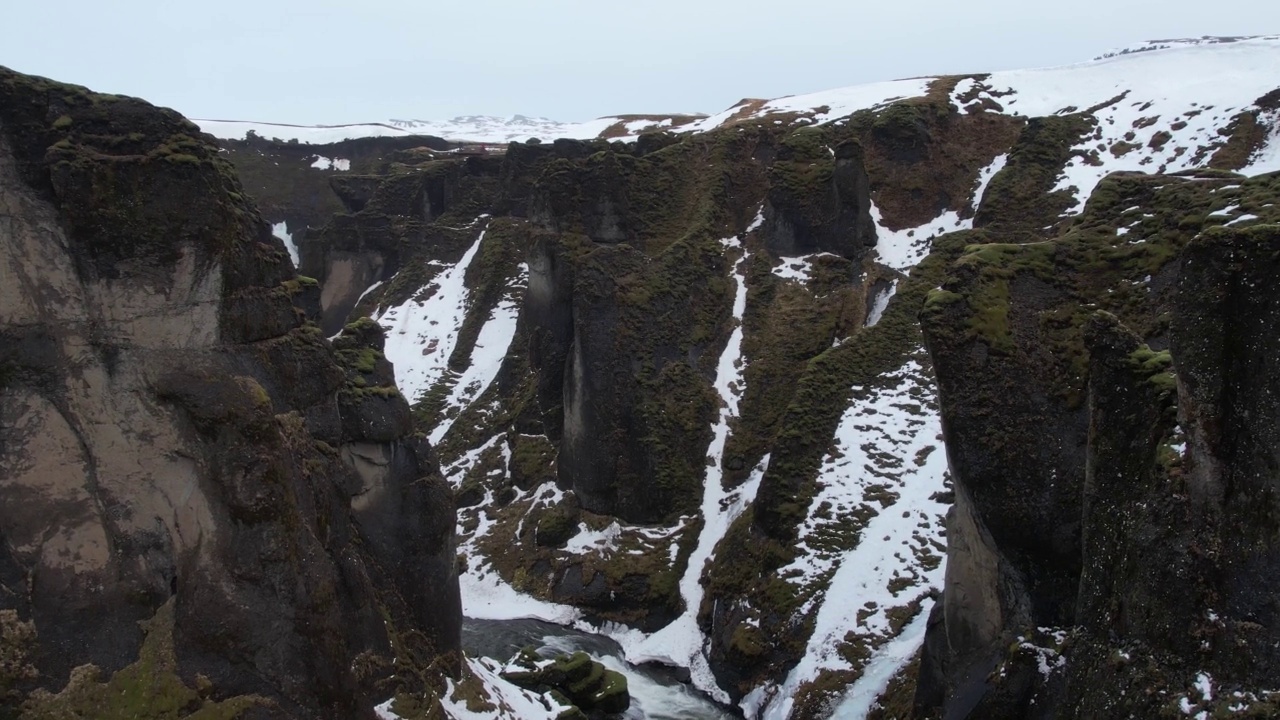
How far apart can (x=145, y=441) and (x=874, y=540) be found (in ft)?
78.1

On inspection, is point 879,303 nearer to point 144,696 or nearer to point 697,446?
point 697,446

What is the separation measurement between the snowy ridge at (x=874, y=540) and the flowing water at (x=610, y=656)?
6.87ft

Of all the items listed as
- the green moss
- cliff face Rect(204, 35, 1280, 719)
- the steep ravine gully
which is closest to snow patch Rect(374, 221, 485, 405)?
cliff face Rect(204, 35, 1280, 719)

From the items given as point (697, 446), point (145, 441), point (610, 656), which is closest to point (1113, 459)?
point (145, 441)

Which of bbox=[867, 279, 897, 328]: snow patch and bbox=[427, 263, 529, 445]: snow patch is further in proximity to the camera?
bbox=[427, 263, 529, 445]: snow patch

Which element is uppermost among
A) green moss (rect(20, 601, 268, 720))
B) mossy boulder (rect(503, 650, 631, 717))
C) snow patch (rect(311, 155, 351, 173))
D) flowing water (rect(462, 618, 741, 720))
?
snow patch (rect(311, 155, 351, 173))

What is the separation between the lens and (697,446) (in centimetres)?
4150

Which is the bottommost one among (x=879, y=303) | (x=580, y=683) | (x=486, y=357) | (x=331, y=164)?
(x=580, y=683)

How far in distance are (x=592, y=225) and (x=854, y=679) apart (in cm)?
3142

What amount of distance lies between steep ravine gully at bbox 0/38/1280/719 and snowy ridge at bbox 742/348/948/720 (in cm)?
14

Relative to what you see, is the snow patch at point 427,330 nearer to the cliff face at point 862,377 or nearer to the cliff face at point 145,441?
the cliff face at point 862,377

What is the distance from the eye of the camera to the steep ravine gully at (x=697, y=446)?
12.9m

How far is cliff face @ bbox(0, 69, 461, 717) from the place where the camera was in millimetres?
15266

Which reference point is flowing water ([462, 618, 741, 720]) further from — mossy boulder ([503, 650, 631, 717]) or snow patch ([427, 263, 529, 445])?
snow patch ([427, 263, 529, 445])
